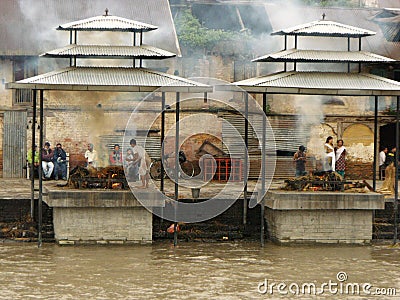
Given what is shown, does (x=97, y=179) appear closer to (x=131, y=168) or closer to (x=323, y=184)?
(x=131, y=168)

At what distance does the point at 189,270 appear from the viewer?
1831 cm

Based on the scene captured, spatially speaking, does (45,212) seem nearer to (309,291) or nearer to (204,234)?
(204,234)

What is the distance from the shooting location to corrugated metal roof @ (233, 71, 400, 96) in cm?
2089

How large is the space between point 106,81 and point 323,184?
5.00 metres

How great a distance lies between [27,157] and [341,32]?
1201cm

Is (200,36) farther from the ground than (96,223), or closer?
farther from the ground

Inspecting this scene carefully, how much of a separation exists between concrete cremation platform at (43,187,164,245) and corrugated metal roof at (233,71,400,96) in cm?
322

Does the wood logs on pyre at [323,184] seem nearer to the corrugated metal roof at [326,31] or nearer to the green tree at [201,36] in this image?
the corrugated metal roof at [326,31]

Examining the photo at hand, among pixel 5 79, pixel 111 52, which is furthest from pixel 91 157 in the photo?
pixel 111 52

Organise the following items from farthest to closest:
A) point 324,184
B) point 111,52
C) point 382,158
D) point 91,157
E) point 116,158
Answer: point 382,158, point 91,157, point 116,158, point 324,184, point 111,52

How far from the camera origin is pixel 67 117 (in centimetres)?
3117

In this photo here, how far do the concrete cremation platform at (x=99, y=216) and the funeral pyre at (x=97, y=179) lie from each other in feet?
1.10

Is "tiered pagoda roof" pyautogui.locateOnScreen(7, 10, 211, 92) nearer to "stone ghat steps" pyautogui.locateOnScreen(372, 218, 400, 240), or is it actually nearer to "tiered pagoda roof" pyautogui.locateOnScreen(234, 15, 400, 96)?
"tiered pagoda roof" pyautogui.locateOnScreen(234, 15, 400, 96)

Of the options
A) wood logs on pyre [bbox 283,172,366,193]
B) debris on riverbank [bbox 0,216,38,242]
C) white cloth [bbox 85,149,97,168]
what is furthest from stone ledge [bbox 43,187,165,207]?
white cloth [bbox 85,149,97,168]
